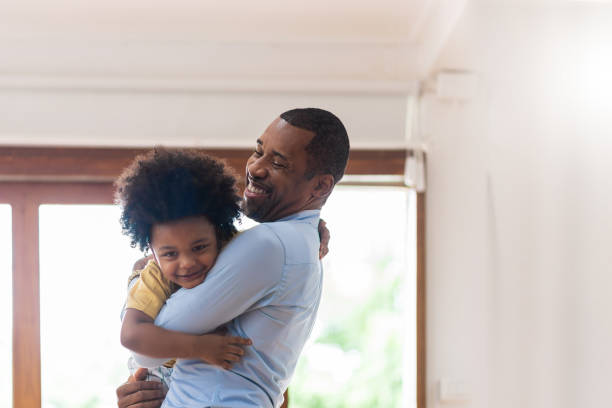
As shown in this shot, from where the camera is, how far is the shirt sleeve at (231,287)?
3.13ft

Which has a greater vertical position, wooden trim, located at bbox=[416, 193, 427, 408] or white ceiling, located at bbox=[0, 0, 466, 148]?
white ceiling, located at bbox=[0, 0, 466, 148]

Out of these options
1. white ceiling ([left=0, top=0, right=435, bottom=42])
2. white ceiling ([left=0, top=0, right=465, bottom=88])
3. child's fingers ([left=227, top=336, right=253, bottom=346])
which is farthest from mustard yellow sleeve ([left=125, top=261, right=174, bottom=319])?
white ceiling ([left=0, top=0, right=465, bottom=88])

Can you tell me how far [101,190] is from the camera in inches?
120

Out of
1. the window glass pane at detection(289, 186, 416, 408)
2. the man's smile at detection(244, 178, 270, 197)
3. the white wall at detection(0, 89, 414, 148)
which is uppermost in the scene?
the white wall at detection(0, 89, 414, 148)

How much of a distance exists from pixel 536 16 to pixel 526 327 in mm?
1030

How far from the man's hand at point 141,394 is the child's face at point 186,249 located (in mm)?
237

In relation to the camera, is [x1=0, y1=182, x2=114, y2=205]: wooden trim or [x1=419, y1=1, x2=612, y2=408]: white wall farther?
[x1=0, y1=182, x2=114, y2=205]: wooden trim

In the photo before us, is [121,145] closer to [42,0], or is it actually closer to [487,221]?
[42,0]

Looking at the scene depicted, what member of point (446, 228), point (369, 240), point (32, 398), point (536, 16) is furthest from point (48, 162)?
point (536, 16)

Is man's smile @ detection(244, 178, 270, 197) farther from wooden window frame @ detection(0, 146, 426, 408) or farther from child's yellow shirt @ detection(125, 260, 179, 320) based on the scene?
wooden window frame @ detection(0, 146, 426, 408)

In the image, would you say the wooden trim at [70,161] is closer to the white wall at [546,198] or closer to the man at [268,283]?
the white wall at [546,198]

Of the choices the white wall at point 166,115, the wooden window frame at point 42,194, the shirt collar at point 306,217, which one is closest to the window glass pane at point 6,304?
the wooden window frame at point 42,194

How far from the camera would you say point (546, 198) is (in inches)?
86.9

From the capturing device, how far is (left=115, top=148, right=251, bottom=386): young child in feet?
3.18
